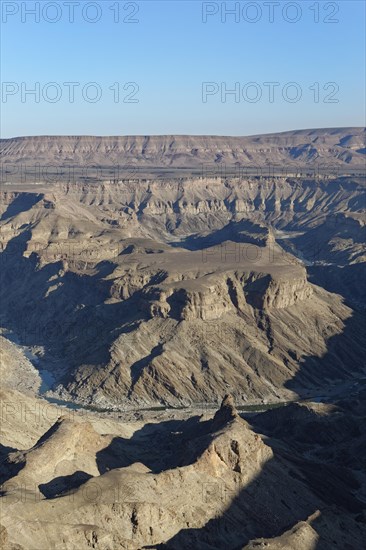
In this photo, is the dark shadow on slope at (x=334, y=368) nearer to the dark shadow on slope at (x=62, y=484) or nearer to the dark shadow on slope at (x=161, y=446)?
the dark shadow on slope at (x=161, y=446)

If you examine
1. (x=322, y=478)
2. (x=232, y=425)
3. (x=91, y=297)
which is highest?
(x=91, y=297)

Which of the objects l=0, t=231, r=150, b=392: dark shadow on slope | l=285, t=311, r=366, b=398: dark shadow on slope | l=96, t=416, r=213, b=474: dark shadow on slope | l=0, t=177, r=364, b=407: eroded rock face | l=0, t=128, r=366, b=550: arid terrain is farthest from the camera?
l=0, t=231, r=150, b=392: dark shadow on slope

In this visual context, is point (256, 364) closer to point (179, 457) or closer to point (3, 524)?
point (179, 457)

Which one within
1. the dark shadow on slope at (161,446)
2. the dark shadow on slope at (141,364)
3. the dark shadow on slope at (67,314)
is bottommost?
the dark shadow on slope at (161,446)

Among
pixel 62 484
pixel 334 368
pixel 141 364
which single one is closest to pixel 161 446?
pixel 62 484

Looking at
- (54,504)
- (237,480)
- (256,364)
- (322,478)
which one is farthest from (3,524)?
(256,364)

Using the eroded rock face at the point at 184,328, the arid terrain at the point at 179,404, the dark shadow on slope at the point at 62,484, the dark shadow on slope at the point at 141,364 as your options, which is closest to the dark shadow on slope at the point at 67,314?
the eroded rock face at the point at 184,328

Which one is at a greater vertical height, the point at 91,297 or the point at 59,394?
the point at 91,297

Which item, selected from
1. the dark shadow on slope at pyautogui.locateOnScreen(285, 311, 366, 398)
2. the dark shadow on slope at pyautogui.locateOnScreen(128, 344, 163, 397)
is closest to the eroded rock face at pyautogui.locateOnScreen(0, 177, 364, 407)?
the dark shadow on slope at pyautogui.locateOnScreen(128, 344, 163, 397)

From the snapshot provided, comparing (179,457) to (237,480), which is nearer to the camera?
(237,480)

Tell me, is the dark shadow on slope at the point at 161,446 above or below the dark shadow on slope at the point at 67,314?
below

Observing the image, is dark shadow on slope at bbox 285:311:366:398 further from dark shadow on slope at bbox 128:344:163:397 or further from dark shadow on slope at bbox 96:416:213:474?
dark shadow on slope at bbox 96:416:213:474
